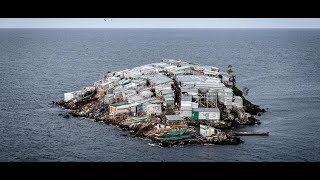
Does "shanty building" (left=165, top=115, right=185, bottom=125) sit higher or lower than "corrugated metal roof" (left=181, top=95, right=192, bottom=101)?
lower

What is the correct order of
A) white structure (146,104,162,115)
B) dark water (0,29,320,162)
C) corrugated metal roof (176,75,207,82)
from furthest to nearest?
corrugated metal roof (176,75,207,82) < white structure (146,104,162,115) < dark water (0,29,320,162)

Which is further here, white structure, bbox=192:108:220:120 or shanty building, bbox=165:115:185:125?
white structure, bbox=192:108:220:120

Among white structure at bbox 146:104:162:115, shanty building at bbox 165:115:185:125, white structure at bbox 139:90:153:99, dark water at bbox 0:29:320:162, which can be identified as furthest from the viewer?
white structure at bbox 139:90:153:99

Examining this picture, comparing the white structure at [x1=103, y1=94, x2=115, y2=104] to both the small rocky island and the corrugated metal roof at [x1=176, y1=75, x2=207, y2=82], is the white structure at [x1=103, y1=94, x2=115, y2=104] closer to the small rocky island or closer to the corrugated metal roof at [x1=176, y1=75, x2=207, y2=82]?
the small rocky island

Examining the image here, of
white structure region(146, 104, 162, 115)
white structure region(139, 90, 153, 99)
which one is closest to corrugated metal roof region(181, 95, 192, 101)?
white structure region(146, 104, 162, 115)

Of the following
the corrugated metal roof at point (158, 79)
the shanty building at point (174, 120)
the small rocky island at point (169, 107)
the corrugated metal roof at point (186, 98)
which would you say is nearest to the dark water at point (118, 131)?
the small rocky island at point (169, 107)

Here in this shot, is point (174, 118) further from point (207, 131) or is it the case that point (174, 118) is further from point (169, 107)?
point (207, 131)

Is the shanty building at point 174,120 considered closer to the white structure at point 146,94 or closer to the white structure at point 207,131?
the white structure at point 207,131
